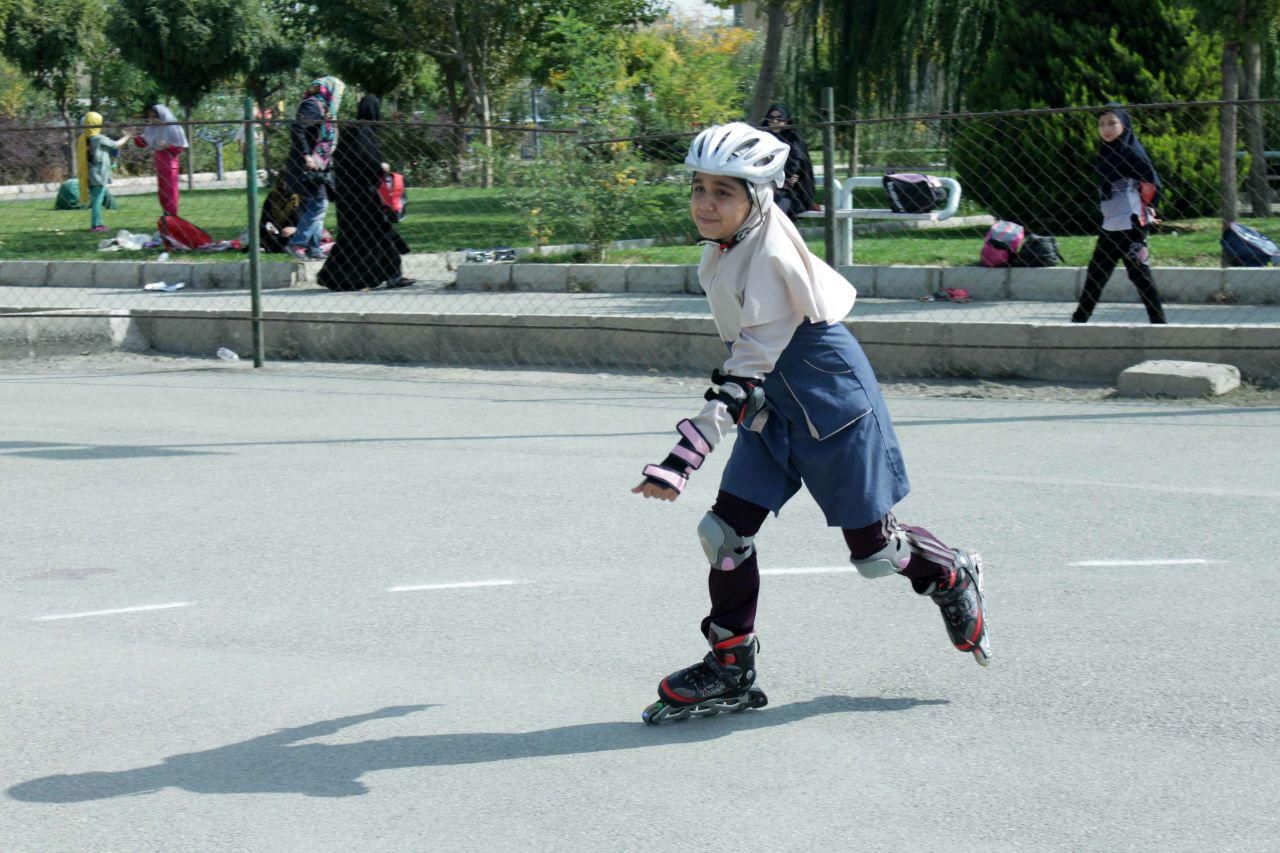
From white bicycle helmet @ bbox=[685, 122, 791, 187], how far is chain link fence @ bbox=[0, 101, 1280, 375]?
6.31 m

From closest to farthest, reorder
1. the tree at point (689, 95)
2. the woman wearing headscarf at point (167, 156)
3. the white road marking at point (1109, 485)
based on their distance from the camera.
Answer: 1. the white road marking at point (1109, 485)
2. the woman wearing headscarf at point (167, 156)
3. the tree at point (689, 95)

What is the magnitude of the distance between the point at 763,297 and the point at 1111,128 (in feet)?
25.9

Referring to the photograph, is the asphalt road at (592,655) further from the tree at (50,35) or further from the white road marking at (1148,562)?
the tree at (50,35)

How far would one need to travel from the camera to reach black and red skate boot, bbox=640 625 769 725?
4.45 metres

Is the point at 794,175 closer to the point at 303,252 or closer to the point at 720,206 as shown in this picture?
the point at 303,252

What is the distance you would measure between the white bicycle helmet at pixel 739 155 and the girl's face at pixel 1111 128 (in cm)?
766

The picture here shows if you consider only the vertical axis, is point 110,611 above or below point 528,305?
below

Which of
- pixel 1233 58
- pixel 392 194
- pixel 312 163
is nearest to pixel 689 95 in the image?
pixel 312 163

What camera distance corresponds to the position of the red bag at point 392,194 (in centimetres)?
1562

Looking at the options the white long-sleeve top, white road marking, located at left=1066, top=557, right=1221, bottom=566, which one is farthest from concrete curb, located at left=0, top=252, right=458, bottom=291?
the white long-sleeve top

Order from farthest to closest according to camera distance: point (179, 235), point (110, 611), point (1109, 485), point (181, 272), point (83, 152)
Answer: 1. point (83, 152)
2. point (179, 235)
3. point (181, 272)
4. point (1109, 485)
5. point (110, 611)

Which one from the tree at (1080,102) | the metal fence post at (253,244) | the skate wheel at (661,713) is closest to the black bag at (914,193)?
the tree at (1080,102)

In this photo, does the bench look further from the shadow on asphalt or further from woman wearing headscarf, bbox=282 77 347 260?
the shadow on asphalt

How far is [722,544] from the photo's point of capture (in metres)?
4.32
